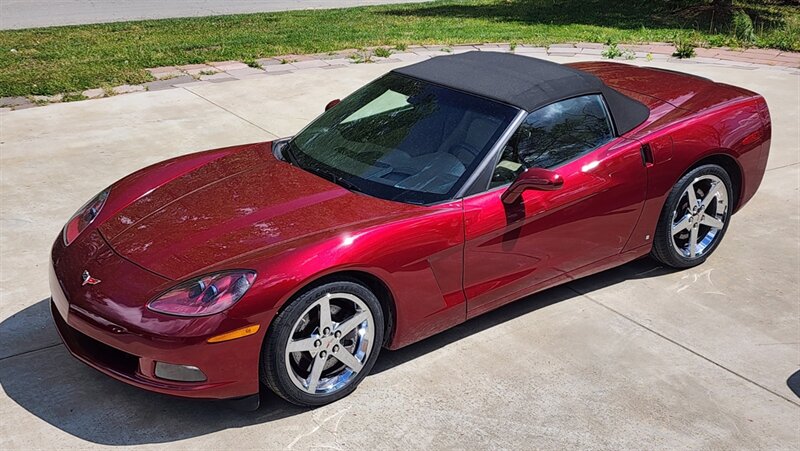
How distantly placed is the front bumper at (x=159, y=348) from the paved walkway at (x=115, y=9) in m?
10.6

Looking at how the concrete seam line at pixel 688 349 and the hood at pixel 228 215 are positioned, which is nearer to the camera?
the hood at pixel 228 215

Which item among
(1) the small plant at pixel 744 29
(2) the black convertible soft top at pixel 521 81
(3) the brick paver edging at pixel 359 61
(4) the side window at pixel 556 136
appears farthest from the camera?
(1) the small plant at pixel 744 29

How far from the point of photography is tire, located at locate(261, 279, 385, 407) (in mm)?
3461

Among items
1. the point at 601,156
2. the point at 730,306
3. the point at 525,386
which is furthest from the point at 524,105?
the point at 730,306

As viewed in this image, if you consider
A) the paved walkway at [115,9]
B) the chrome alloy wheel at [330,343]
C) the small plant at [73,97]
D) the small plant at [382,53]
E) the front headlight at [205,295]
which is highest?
the paved walkway at [115,9]

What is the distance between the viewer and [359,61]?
405 inches

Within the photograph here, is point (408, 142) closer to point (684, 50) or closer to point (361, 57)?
point (361, 57)

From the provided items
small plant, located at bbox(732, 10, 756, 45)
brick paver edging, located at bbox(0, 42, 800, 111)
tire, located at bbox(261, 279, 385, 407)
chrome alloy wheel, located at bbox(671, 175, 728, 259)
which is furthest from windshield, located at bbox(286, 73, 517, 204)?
small plant, located at bbox(732, 10, 756, 45)

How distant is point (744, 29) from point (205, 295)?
11799mm

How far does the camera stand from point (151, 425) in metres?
3.55

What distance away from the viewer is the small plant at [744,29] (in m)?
12.5

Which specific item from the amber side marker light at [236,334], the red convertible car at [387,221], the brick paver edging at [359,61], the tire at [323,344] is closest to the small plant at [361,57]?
the brick paver edging at [359,61]

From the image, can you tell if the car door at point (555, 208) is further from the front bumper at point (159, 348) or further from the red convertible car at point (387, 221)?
the front bumper at point (159, 348)

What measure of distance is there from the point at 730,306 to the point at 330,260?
2.56 meters
